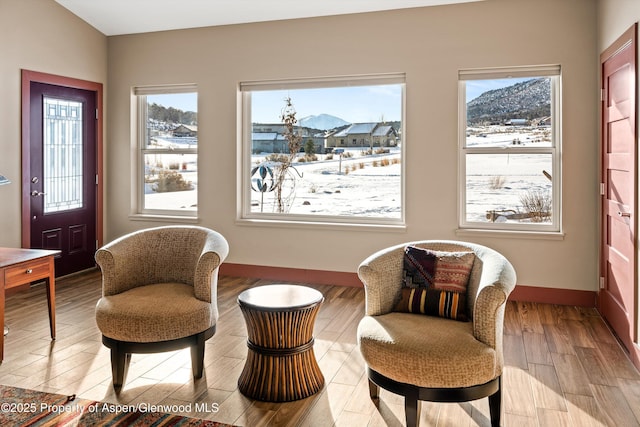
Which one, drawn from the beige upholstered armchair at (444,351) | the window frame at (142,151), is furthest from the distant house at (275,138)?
the beige upholstered armchair at (444,351)

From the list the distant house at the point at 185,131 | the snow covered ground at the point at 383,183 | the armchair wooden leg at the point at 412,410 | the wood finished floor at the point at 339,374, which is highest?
the distant house at the point at 185,131

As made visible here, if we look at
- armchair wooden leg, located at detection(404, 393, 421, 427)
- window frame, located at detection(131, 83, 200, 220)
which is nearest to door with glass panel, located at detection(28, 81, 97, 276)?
window frame, located at detection(131, 83, 200, 220)

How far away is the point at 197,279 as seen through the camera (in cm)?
293

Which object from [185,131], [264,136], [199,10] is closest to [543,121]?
[264,136]

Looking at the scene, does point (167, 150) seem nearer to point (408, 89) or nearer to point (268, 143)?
point (268, 143)

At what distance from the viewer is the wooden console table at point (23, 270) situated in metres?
3.17

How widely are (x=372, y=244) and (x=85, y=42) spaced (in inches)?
149

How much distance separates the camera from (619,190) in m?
3.64

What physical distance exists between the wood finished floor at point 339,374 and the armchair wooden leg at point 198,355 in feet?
0.18

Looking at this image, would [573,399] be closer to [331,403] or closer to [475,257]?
[475,257]

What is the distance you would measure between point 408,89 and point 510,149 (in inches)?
42.4

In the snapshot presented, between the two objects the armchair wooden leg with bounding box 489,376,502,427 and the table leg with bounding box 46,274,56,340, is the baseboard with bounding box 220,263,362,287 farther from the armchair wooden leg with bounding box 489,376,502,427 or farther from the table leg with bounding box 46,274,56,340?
the armchair wooden leg with bounding box 489,376,502,427

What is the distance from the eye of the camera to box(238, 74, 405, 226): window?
508cm

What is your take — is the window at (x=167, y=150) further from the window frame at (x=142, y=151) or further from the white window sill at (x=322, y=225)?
the white window sill at (x=322, y=225)
